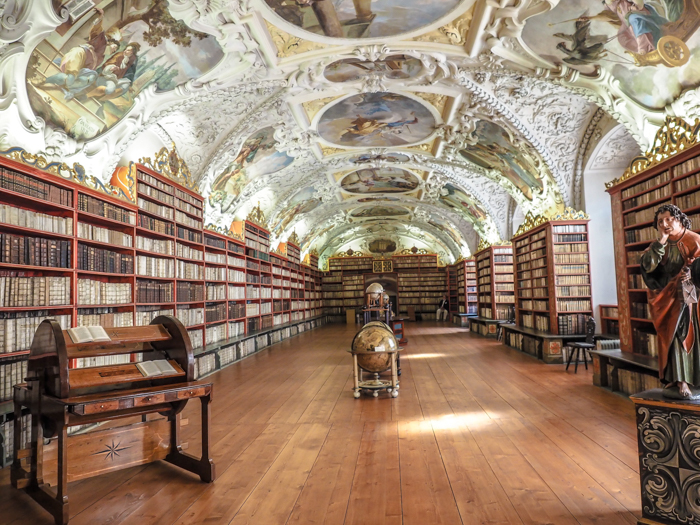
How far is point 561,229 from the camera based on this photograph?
11.4m

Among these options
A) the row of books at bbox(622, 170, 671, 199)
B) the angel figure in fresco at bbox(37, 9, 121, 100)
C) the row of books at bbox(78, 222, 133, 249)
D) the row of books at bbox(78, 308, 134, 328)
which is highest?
the angel figure in fresco at bbox(37, 9, 121, 100)

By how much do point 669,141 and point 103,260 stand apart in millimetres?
8602

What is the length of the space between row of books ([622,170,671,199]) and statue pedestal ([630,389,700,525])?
490 cm

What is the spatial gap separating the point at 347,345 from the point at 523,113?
9.27 m

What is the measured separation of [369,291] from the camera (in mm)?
14211

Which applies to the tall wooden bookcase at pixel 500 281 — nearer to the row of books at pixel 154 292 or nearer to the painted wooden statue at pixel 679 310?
the row of books at pixel 154 292

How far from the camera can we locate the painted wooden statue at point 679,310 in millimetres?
3195

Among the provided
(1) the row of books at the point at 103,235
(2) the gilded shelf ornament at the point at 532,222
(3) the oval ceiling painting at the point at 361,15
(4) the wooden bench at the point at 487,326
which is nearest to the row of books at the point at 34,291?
(1) the row of books at the point at 103,235

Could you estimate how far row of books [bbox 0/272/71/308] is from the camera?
17.6 feet

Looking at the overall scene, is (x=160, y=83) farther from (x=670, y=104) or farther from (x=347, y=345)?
(x=347, y=345)

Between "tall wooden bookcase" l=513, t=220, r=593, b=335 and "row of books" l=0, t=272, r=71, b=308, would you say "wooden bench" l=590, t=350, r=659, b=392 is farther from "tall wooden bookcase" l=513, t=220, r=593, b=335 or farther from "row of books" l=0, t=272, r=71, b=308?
"row of books" l=0, t=272, r=71, b=308

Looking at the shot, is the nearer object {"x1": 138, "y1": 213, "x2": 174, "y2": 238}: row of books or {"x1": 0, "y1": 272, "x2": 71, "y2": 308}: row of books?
{"x1": 0, "y1": 272, "x2": 71, "y2": 308}: row of books

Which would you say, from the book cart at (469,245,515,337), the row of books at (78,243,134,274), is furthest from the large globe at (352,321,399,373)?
the book cart at (469,245,515,337)

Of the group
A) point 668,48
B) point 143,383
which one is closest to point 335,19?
point 668,48
